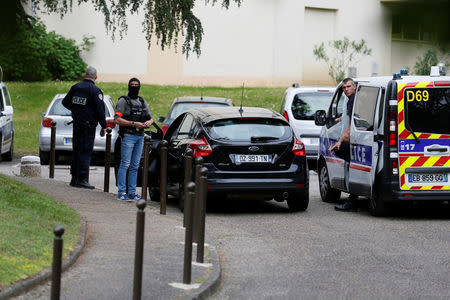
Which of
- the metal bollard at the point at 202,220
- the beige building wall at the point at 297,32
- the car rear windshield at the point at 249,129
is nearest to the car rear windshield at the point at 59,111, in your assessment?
the car rear windshield at the point at 249,129

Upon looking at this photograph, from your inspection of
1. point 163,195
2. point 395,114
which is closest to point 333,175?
point 395,114

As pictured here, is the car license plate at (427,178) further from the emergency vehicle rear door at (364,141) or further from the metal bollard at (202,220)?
the metal bollard at (202,220)

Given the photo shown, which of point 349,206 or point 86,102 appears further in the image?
point 86,102

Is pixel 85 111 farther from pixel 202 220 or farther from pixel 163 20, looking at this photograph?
pixel 202 220

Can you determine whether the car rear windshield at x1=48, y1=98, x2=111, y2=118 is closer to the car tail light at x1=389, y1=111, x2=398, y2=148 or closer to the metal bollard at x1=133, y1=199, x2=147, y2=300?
the car tail light at x1=389, y1=111, x2=398, y2=148

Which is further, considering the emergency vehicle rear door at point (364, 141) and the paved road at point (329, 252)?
the emergency vehicle rear door at point (364, 141)

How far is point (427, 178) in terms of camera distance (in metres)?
11.0

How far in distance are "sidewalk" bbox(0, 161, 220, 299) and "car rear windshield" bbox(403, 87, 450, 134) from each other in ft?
11.0

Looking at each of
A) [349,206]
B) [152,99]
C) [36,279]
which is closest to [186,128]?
[349,206]

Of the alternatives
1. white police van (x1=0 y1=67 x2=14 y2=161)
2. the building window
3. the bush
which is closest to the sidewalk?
the bush

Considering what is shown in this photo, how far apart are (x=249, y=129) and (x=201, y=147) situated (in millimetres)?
761

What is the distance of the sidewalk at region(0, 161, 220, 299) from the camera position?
6.11 meters

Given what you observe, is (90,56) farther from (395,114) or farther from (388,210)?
(388,210)

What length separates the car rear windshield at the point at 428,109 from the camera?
11.0 m
